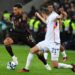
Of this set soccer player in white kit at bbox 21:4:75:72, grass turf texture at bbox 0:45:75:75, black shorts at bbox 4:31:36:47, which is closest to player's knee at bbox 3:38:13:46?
black shorts at bbox 4:31:36:47

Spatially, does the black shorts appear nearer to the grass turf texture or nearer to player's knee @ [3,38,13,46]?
player's knee @ [3,38,13,46]

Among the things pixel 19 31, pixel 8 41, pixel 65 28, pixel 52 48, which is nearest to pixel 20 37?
pixel 19 31

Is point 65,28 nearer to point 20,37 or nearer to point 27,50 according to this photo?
point 27,50

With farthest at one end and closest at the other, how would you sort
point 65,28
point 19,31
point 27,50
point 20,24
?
point 65,28, point 27,50, point 19,31, point 20,24

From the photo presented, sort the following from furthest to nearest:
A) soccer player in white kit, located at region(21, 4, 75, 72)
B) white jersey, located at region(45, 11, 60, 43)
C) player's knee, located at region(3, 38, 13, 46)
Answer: player's knee, located at region(3, 38, 13, 46), white jersey, located at region(45, 11, 60, 43), soccer player in white kit, located at region(21, 4, 75, 72)

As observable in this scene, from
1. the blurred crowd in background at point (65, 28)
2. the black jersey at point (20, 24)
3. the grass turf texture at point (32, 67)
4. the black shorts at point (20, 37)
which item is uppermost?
the blurred crowd in background at point (65, 28)

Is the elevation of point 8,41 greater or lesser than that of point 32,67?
greater

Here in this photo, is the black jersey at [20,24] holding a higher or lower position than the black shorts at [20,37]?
higher

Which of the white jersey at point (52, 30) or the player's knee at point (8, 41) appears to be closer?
the white jersey at point (52, 30)

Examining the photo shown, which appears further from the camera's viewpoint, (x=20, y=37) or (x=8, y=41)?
(x=20, y=37)

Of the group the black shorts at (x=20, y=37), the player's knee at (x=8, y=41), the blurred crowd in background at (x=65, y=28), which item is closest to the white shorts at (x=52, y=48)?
the black shorts at (x=20, y=37)

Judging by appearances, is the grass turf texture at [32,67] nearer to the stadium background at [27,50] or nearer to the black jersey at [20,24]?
the stadium background at [27,50]

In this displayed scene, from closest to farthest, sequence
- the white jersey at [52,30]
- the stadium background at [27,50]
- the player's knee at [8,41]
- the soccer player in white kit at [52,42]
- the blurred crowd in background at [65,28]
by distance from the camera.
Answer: the soccer player in white kit at [52,42] → the white jersey at [52,30] → the stadium background at [27,50] → the player's knee at [8,41] → the blurred crowd in background at [65,28]

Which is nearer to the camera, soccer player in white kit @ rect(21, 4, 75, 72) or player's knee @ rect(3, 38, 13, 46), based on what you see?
soccer player in white kit @ rect(21, 4, 75, 72)
